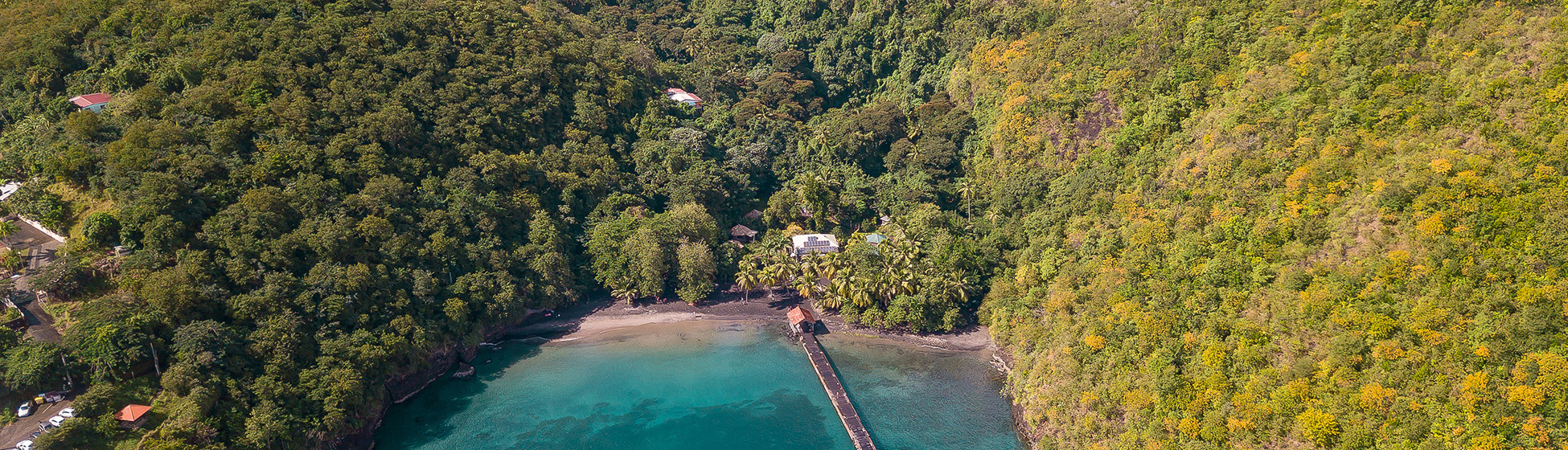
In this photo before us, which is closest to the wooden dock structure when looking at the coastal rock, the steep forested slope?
the steep forested slope

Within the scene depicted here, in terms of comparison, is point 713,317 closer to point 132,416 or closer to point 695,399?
point 695,399

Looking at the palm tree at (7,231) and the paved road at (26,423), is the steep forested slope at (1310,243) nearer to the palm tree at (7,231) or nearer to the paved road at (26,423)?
the paved road at (26,423)

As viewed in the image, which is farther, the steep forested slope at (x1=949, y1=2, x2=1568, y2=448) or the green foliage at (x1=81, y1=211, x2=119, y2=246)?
the green foliage at (x1=81, y1=211, x2=119, y2=246)

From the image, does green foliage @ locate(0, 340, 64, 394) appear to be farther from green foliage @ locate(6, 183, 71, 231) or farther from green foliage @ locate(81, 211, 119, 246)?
green foliage @ locate(6, 183, 71, 231)

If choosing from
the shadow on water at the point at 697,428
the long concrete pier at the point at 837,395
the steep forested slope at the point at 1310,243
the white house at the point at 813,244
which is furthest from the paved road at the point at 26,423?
the steep forested slope at the point at 1310,243

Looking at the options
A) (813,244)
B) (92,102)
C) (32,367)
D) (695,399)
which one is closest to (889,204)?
(813,244)
